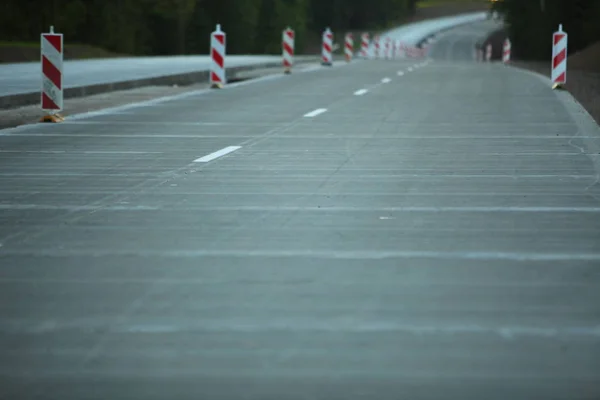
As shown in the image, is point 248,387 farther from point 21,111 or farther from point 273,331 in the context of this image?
point 21,111

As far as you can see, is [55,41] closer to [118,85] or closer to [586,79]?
[118,85]

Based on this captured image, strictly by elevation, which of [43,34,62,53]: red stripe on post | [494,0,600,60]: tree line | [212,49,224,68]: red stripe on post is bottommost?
[494,0,600,60]: tree line

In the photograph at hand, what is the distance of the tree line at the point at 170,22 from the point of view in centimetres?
9575

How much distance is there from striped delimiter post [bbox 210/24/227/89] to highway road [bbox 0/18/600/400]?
14552 mm

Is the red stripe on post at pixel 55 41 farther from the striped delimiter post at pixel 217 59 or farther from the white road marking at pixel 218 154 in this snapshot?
the striped delimiter post at pixel 217 59

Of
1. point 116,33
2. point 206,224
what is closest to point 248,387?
point 206,224

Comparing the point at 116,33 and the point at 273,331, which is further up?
the point at 273,331

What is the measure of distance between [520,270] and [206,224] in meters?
2.61

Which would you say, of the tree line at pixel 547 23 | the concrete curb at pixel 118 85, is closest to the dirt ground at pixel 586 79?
the concrete curb at pixel 118 85

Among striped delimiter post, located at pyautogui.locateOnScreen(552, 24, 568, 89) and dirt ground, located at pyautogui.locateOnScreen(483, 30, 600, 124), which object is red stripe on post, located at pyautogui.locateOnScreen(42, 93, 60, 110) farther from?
striped delimiter post, located at pyautogui.locateOnScreen(552, 24, 568, 89)

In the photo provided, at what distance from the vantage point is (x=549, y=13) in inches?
2997

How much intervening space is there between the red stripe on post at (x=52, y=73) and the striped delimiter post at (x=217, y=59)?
10854mm

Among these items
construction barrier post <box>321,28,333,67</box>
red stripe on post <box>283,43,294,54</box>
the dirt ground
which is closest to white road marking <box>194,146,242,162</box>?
the dirt ground

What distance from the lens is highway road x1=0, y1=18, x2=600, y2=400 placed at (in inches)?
221
